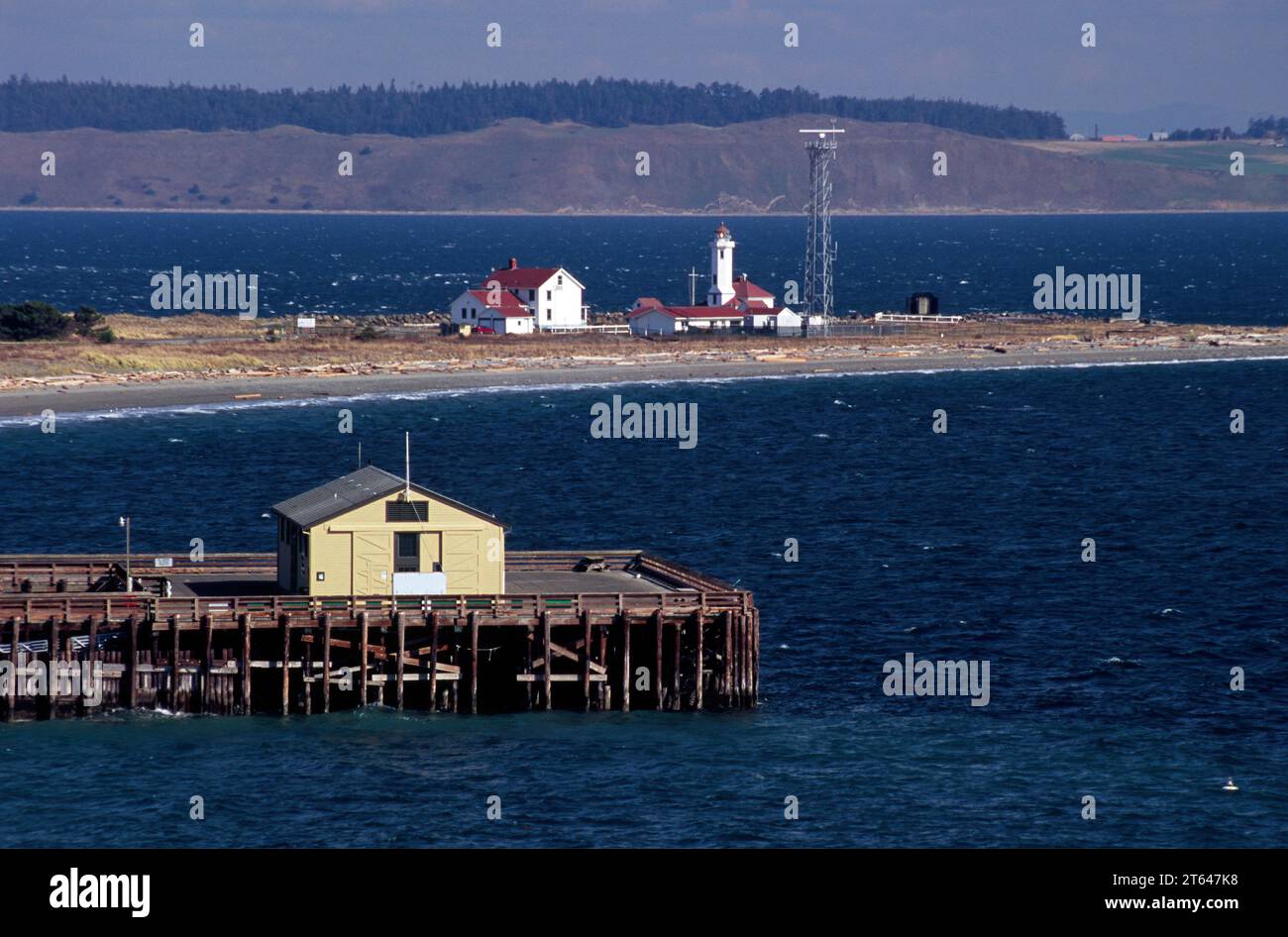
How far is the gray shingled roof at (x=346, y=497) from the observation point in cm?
4631

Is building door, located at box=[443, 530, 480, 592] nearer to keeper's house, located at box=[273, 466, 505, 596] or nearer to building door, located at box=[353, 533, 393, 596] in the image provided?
keeper's house, located at box=[273, 466, 505, 596]

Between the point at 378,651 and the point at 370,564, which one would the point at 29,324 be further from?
the point at 378,651

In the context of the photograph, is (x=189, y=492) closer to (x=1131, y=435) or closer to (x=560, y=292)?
(x=1131, y=435)

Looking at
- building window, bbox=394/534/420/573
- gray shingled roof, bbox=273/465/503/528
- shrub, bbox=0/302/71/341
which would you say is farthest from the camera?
shrub, bbox=0/302/71/341

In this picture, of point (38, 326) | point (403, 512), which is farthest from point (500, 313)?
point (403, 512)

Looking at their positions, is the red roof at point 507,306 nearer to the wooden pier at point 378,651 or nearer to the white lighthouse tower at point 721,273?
the white lighthouse tower at point 721,273

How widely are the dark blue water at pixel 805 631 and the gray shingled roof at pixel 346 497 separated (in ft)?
15.9

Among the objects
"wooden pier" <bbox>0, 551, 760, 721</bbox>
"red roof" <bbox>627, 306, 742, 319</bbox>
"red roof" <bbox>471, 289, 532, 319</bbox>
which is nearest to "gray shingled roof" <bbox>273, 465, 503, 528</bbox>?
"wooden pier" <bbox>0, 551, 760, 721</bbox>

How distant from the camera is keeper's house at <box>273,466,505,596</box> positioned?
46031 mm

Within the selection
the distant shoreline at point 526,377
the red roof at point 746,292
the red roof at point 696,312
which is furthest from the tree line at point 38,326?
the red roof at point 746,292

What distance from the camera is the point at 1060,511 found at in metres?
80.9

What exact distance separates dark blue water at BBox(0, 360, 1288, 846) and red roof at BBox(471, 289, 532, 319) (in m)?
23.0
